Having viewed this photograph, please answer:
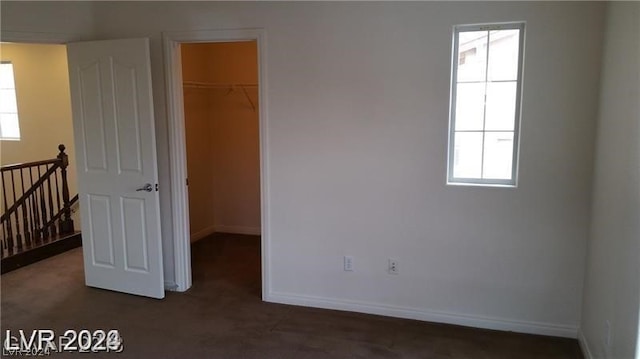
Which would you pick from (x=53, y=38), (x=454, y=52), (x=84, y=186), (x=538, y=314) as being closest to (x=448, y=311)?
(x=538, y=314)

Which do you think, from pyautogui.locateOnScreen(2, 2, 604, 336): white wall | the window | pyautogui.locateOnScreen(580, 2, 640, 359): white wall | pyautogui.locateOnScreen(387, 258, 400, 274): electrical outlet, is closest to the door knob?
pyautogui.locateOnScreen(2, 2, 604, 336): white wall

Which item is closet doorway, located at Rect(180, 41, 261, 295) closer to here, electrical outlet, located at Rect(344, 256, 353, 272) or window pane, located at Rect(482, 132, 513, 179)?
electrical outlet, located at Rect(344, 256, 353, 272)

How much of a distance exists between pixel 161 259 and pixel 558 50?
10.6 ft

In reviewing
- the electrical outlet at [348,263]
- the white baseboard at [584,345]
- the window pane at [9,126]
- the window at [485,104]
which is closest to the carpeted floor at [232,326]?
the white baseboard at [584,345]

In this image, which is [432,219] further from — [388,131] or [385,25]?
[385,25]

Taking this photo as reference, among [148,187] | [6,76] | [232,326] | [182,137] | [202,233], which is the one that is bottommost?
[232,326]

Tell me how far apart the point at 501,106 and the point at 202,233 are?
3773mm

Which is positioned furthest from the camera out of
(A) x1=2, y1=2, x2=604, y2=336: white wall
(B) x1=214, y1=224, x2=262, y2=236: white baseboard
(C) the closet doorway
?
(B) x1=214, y1=224, x2=262, y2=236: white baseboard

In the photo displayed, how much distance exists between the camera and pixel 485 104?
Answer: 10.0ft

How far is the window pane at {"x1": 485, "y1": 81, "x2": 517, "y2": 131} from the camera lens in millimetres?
2992

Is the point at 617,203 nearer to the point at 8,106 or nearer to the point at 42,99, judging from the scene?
the point at 42,99

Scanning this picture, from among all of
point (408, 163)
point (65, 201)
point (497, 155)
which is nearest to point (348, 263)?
point (408, 163)

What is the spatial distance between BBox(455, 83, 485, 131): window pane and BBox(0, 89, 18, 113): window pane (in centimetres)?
603

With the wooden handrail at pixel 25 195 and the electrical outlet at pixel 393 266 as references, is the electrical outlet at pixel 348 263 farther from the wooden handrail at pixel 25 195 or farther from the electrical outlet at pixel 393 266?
the wooden handrail at pixel 25 195
